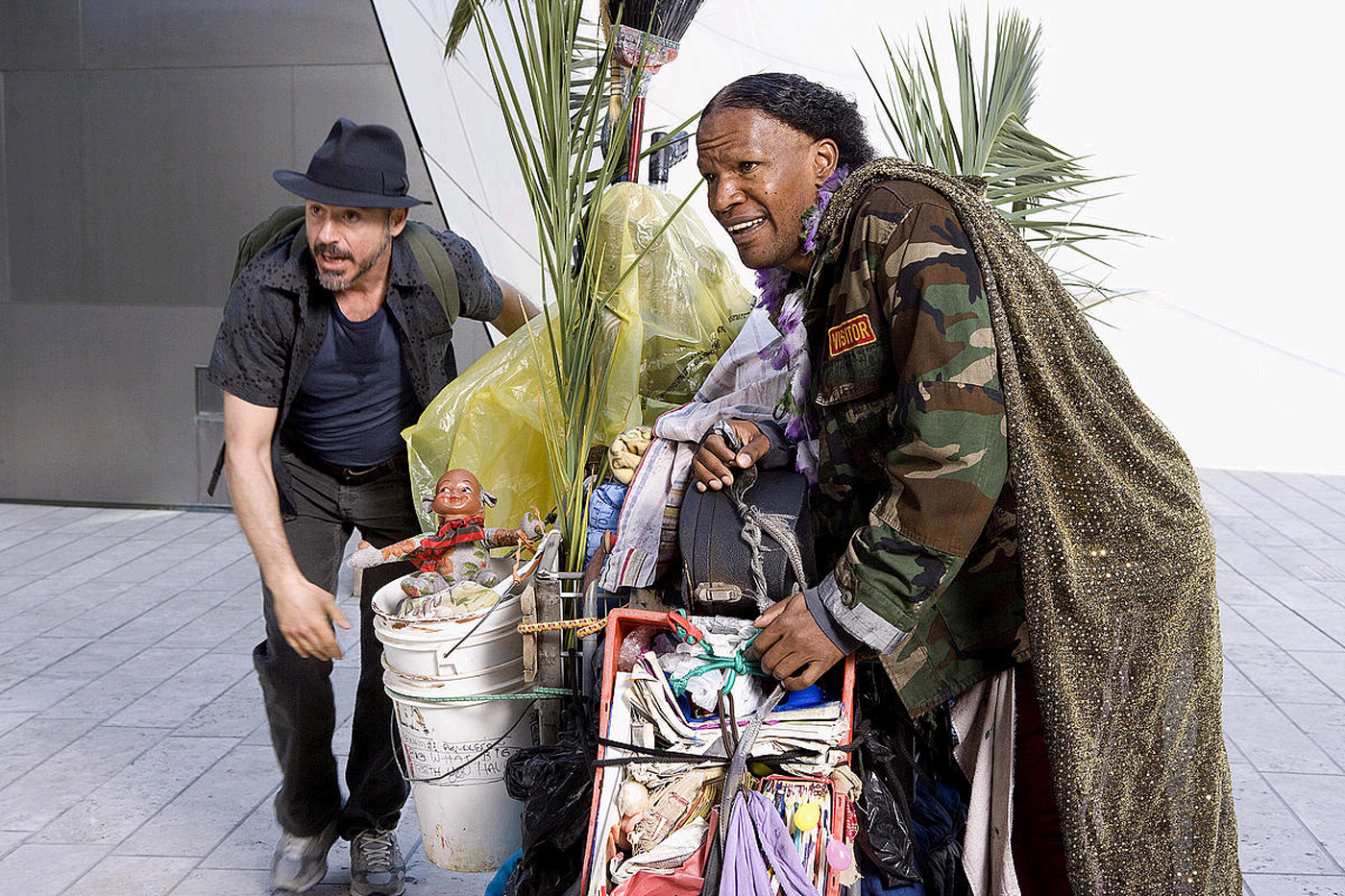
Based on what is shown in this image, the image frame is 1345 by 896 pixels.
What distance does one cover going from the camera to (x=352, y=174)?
99.2 inches

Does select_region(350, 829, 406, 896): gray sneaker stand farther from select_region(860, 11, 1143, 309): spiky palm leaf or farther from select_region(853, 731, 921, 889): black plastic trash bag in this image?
Answer: select_region(860, 11, 1143, 309): spiky palm leaf

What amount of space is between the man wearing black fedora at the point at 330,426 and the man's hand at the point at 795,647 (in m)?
0.99

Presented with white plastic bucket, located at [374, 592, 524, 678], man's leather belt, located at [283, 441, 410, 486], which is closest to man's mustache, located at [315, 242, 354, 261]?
man's leather belt, located at [283, 441, 410, 486]

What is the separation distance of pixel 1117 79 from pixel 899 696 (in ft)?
25.9

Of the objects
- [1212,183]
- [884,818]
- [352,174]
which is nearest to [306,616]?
[352,174]

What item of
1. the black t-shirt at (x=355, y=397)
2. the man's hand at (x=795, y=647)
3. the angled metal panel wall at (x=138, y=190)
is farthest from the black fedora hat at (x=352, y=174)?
the angled metal panel wall at (x=138, y=190)

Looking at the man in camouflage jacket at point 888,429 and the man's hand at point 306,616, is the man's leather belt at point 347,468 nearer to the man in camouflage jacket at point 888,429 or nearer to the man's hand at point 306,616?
the man's hand at point 306,616

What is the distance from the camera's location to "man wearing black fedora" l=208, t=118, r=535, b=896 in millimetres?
2527

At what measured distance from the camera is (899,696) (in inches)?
76.7

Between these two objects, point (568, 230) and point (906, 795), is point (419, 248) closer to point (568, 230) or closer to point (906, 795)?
point (568, 230)

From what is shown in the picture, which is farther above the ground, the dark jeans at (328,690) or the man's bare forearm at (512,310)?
the man's bare forearm at (512,310)

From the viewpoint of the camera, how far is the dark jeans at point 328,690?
2.79 m

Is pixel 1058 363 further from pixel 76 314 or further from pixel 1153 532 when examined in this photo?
pixel 76 314

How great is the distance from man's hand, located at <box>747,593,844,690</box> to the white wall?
6.41 metres
